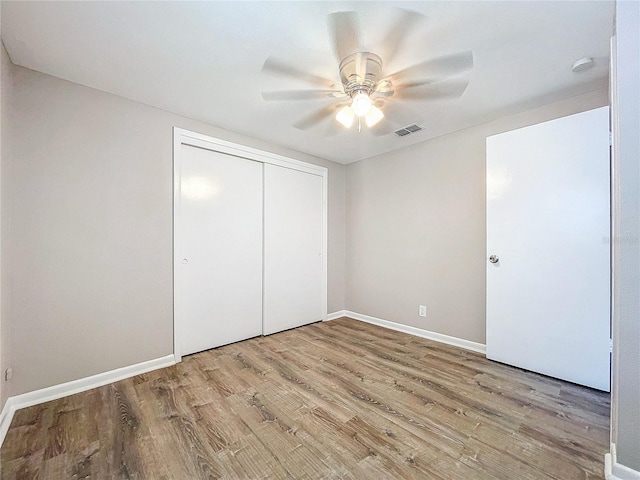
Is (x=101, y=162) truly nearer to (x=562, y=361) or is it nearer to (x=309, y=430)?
(x=309, y=430)

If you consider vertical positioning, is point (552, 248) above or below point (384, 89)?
below

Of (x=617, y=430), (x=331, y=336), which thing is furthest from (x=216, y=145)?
(x=617, y=430)

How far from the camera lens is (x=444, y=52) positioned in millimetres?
1662

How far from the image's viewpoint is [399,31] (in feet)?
4.87

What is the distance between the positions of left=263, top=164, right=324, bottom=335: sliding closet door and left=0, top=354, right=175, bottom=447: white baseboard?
3.93 feet

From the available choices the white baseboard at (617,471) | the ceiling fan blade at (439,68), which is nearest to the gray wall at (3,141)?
the ceiling fan blade at (439,68)

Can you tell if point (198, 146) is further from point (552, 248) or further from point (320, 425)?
point (552, 248)

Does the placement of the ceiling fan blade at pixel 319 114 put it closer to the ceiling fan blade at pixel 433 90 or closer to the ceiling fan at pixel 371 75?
the ceiling fan at pixel 371 75

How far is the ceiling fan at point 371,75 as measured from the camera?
1.38 meters

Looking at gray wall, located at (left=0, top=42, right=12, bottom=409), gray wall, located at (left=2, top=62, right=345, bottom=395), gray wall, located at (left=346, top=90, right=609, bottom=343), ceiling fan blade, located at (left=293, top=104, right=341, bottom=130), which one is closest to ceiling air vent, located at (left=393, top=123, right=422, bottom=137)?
gray wall, located at (left=346, top=90, right=609, bottom=343)

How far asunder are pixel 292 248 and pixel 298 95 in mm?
2003

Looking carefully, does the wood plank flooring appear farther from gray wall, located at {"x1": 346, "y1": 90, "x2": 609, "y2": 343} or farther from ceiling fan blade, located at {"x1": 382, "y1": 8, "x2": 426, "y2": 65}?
ceiling fan blade, located at {"x1": 382, "y1": 8, "x2": 426, "y2": 65}

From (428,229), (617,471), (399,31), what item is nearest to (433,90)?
(399,31)

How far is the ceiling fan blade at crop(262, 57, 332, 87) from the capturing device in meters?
1.59
